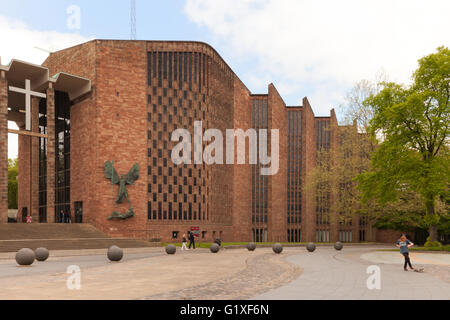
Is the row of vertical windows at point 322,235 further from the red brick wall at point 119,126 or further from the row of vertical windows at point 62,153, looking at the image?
the row of vertical windows at point 62,153

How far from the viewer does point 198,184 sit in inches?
2095

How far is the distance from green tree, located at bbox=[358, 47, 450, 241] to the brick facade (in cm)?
1190

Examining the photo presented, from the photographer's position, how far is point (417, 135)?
106 feet

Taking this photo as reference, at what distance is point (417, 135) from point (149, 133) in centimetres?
2934

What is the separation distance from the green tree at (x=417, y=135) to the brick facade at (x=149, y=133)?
39.0 ft

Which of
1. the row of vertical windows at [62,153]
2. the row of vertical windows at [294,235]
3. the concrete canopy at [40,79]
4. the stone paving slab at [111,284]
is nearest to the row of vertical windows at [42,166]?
the row of vertical windows at [62,153]

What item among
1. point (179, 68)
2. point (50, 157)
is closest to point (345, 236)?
point (179, 68)

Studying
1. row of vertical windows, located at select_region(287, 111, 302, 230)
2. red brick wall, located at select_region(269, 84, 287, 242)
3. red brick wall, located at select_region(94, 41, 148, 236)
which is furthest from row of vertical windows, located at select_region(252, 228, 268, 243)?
red brick wall, located at select_region(94, 41, 148, 236)

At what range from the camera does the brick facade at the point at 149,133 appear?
150ft

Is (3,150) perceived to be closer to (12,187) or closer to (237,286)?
(237,286)

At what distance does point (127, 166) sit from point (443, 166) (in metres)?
31.6
